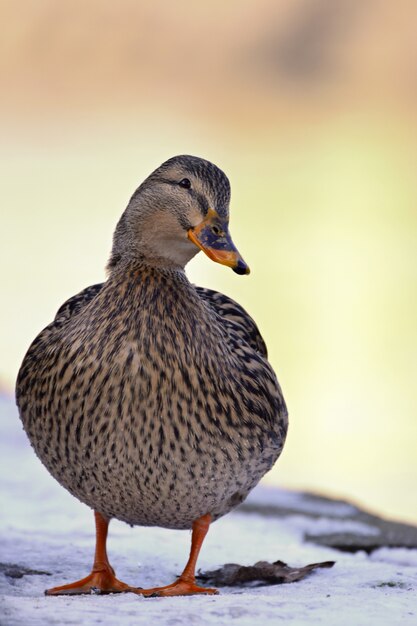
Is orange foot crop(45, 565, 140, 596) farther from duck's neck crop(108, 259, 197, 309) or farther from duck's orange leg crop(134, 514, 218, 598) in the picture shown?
duck's neck crop(108, 259, 197, 309)

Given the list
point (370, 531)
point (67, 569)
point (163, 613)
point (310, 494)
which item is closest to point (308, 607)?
point (163, 613)

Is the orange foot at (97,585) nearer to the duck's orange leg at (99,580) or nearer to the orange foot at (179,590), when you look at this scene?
the duck's orange leg at (99,580)

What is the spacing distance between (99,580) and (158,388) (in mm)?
1036

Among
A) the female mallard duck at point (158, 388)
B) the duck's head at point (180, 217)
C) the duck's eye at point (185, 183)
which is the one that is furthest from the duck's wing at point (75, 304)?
the duck's eye at point (185, 183)

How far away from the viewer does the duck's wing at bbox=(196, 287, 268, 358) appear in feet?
18.0

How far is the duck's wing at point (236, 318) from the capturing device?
5473 mm

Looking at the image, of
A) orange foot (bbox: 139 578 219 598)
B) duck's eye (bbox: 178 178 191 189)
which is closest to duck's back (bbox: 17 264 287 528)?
orange foot (bbox: 139 578 219 598)

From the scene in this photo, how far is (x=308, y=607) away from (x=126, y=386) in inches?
40.3

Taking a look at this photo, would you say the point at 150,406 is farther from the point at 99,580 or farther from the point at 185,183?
the point at 99,580

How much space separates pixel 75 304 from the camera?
217 inches

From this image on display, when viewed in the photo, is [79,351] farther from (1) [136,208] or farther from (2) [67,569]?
(2) [67,569]

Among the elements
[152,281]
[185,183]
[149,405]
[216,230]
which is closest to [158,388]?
[149,405]

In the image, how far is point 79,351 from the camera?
4.70m

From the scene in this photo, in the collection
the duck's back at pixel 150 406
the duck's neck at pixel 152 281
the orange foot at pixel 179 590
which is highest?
the duck's neck at pixel 152 281
